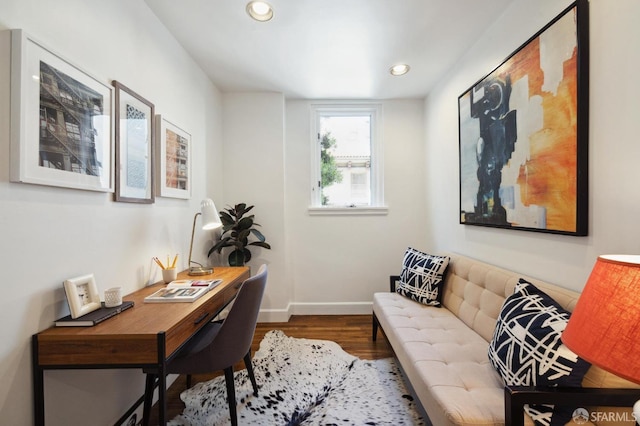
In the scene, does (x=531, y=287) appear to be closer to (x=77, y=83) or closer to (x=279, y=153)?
(x=77, y=83)

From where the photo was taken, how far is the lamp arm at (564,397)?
896 millimetres

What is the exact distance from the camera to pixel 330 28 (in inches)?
79.4

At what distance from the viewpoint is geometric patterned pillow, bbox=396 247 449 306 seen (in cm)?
231

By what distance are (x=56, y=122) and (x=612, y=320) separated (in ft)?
6.43

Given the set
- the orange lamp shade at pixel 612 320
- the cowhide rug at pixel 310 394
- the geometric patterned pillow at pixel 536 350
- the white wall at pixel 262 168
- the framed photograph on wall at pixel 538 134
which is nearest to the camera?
the orange lamp shade at pixel 612 320

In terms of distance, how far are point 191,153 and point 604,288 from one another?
101 inches

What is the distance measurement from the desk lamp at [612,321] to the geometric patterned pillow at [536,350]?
0.84 feet

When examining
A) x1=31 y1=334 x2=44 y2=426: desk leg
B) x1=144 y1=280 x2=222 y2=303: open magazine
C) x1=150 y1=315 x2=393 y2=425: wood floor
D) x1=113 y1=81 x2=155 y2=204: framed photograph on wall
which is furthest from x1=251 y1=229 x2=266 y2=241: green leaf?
x1=31 y1=334 x2=44 y2=426: desk leg

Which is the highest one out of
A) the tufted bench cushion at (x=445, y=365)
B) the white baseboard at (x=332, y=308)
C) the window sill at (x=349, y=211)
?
the window sill at (x=349, y=211)

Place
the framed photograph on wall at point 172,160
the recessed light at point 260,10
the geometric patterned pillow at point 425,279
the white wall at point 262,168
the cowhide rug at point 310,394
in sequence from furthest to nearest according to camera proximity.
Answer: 1. the white wall at point 262,168
2. the geometric patterned pillow at point 425,279
3. the framed photograph on wall at point 172,160
4. the recessed light at point 260,10
5. the cowhide rug at point 310,394

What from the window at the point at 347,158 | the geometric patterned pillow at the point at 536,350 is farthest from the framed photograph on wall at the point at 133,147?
the geometric patterned pillow at the point at 536,350

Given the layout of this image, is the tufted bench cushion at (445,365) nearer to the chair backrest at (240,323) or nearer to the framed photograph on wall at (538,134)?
the framed photograph on wall at (538,134)

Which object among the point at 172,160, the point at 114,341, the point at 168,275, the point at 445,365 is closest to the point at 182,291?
the point at 168,275

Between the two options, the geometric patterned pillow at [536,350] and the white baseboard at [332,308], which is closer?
the geometric patterned pillow at [536,350]
